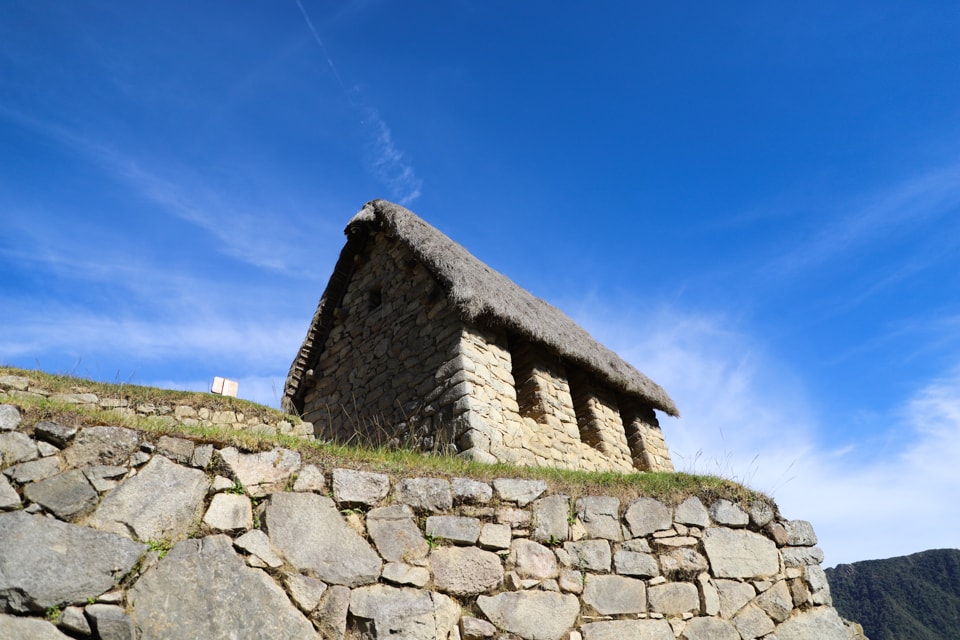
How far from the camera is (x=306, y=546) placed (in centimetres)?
388

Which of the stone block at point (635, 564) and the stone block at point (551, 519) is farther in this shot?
the stone block at point (635, 564)

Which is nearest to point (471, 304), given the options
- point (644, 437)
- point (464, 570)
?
point (464, 570)

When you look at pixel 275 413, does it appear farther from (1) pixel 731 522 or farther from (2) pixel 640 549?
(1) pixel 731 522

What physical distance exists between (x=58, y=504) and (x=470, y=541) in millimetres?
2530

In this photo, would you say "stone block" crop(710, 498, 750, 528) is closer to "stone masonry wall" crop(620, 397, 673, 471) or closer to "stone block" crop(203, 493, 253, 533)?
"stone block" crop(203, 493, 253, 533)

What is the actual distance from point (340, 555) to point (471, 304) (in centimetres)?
400

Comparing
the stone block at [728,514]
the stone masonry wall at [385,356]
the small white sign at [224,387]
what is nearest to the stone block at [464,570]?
the stone block at [728,514]

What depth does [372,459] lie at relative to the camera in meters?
4.68

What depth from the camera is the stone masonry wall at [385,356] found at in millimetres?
7762

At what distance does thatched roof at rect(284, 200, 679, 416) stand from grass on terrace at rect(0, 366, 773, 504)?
2634 mm

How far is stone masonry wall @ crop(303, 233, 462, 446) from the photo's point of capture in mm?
7762

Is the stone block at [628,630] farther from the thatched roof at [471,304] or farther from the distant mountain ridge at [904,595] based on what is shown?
the distant mountain ridge at [904,595]

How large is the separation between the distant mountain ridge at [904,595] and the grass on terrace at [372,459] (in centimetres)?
1945

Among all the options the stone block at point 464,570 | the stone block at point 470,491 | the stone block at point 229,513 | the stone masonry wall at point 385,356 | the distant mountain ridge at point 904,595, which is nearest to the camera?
the stone block at point 229,513
